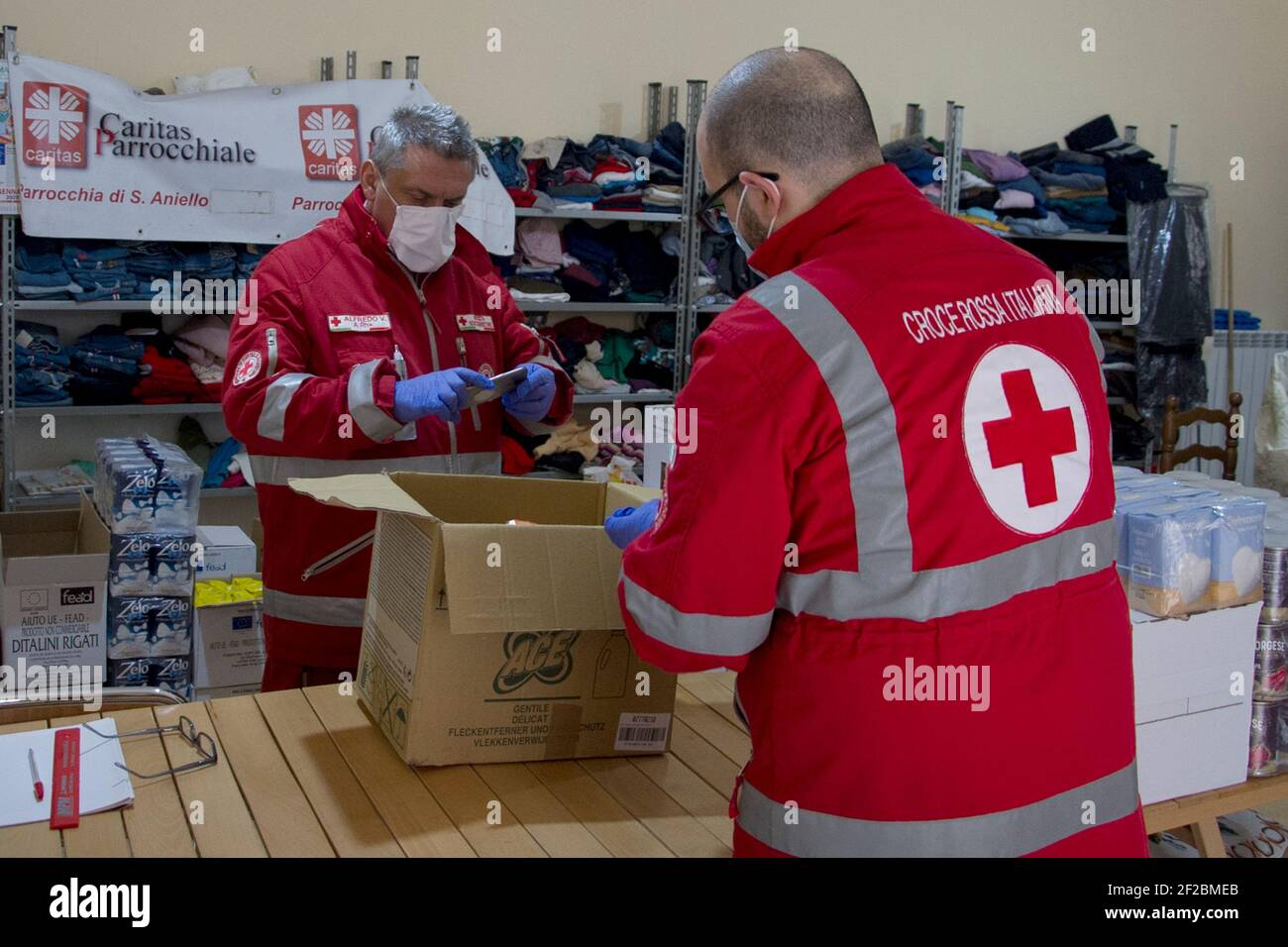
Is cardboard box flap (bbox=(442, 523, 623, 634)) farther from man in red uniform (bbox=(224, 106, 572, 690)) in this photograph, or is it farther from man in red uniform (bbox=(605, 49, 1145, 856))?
man in red uniform (bbox=(224, 106, 572, 690))

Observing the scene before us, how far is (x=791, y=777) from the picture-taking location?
1.38m

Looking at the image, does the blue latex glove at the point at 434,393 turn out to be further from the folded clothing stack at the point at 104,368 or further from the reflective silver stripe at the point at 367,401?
the folded clothing stack at the point at 104,368

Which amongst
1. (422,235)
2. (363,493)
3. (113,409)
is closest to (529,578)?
(363,493)

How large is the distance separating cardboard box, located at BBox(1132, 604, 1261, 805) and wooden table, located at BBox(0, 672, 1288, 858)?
0.68 m

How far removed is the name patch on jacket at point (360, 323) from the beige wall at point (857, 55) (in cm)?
311

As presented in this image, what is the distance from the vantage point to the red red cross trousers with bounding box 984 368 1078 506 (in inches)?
52.5

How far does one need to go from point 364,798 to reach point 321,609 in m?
0.90

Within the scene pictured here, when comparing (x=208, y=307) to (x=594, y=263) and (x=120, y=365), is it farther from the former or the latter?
(x=594, y=263)

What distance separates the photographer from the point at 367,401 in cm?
234

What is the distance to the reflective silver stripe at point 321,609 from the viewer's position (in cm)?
252

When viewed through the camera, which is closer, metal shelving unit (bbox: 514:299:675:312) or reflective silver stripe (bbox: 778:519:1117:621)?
reflective silver stripe (bbox: 778:519:1117:621)

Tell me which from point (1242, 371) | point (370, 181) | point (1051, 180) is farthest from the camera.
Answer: point (1242, 371)

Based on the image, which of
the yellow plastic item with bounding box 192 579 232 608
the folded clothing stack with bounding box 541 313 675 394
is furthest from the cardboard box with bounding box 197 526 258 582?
the folded clothing stack with bounding box 541 313 675 394

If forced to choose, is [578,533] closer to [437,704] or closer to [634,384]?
[437,704]
